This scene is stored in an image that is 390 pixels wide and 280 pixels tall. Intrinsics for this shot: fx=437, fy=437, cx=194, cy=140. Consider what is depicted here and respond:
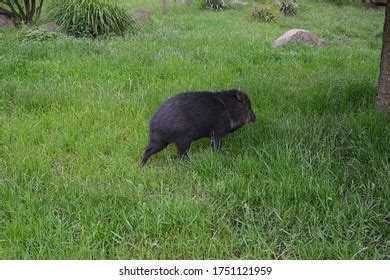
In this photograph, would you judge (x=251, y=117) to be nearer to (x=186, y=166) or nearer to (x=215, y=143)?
(x=215, y=143)

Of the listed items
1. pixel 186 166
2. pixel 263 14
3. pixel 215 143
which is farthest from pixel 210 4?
pixel 186 166

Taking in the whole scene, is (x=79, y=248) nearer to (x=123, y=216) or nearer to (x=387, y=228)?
(x=123, y=216)

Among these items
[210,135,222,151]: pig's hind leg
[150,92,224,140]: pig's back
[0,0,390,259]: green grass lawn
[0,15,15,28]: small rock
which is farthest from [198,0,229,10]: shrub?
[210,135,222,151]: pig's hind leg

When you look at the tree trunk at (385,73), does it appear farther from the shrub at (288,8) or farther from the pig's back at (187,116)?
the shrub at (288,8)

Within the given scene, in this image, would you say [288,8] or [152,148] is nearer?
[152,148]

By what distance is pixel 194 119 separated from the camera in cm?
377

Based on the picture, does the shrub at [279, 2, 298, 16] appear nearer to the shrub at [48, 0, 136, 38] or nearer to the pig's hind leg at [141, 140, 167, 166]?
the shrub at [48, 0, 136, 38]

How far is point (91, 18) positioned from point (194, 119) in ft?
18.9

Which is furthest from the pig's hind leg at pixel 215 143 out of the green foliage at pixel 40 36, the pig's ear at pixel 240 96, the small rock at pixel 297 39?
Answer: the green foliage at pixel 40 36

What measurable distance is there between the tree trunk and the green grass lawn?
21 centimetres

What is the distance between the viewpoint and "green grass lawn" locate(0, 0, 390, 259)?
2.81 metres

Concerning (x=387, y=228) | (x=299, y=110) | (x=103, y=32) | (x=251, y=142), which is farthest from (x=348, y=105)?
(x=103, y=32)

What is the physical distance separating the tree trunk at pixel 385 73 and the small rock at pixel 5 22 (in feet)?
27.0

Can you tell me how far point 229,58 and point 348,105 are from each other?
2.51 metres
